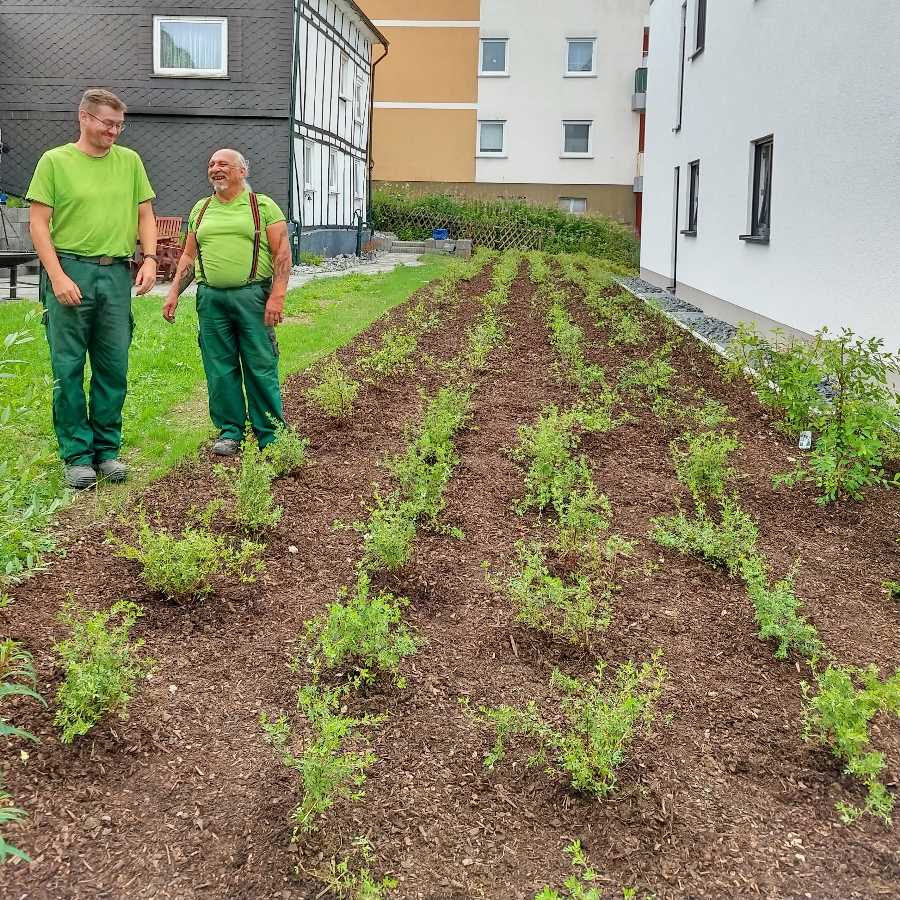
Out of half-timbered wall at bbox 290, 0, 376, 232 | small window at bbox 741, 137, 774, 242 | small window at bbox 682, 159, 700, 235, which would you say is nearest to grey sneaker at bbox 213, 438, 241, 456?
small window at bbox 741, 137, 774, 242

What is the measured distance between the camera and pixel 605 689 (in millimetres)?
3555

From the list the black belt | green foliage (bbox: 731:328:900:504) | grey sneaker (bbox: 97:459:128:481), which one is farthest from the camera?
grey sneaker (bbox: 97:459:128:481)

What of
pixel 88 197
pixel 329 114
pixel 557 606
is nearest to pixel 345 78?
pixel 329 114

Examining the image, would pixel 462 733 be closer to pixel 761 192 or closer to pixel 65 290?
pixel 65 290

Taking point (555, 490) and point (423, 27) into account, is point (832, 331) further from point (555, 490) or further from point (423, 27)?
point (423, 27)

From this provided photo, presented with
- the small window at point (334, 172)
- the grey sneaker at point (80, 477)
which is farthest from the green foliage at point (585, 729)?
the small window at point (334, 172)

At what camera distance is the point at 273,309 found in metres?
5.91

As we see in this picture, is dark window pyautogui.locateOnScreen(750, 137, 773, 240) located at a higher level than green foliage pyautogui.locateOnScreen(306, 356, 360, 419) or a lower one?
higher

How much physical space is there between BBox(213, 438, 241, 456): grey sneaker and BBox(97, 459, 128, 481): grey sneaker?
2.00ft

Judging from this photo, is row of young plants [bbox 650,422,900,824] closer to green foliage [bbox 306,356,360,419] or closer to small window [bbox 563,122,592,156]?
green foliage [bbox 306,356,360,419]

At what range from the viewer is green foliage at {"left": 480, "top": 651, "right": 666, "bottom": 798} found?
2957 millimetres

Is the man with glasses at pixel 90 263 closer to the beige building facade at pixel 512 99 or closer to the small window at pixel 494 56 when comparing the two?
the beige building facade at pixel 512 99

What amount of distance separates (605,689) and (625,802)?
639 millimetres

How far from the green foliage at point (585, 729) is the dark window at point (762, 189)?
32.9 feet
